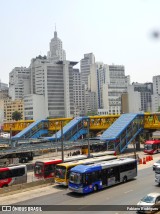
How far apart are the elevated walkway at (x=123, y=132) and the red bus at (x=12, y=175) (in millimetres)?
28662

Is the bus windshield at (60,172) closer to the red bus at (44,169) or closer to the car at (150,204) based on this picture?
the red bus at (44,169)

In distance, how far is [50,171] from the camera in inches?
1628

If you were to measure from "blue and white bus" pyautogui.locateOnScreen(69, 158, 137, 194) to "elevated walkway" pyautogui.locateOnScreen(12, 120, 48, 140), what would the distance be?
58150 millimetres

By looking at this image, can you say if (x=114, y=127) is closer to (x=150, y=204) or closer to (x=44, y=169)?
(x=44, y=169)

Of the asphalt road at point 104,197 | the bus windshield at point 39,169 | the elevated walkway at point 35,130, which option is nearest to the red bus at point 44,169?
the bus windshield at point 39,169

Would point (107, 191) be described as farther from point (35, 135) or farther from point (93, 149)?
point (35, 135)

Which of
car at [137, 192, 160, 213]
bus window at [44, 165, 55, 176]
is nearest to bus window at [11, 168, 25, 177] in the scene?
bus window at [44, 165, 55, 176]

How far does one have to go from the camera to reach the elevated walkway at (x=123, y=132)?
216ft

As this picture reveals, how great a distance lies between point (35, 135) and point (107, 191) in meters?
62.8

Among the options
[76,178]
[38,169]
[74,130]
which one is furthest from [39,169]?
[74,130]

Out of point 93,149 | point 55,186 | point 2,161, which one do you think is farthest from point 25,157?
point 55,186

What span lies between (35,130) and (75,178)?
64417 millimetres

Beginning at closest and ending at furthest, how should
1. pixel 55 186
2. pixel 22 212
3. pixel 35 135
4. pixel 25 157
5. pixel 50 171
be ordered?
pixel 22 212 → pixel 55 186 → pixel 50 171 → pixel 25 157 → pixel 35 135

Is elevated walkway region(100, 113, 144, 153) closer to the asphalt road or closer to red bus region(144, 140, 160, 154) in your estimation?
red bus region(144, 140, 160, 154)
